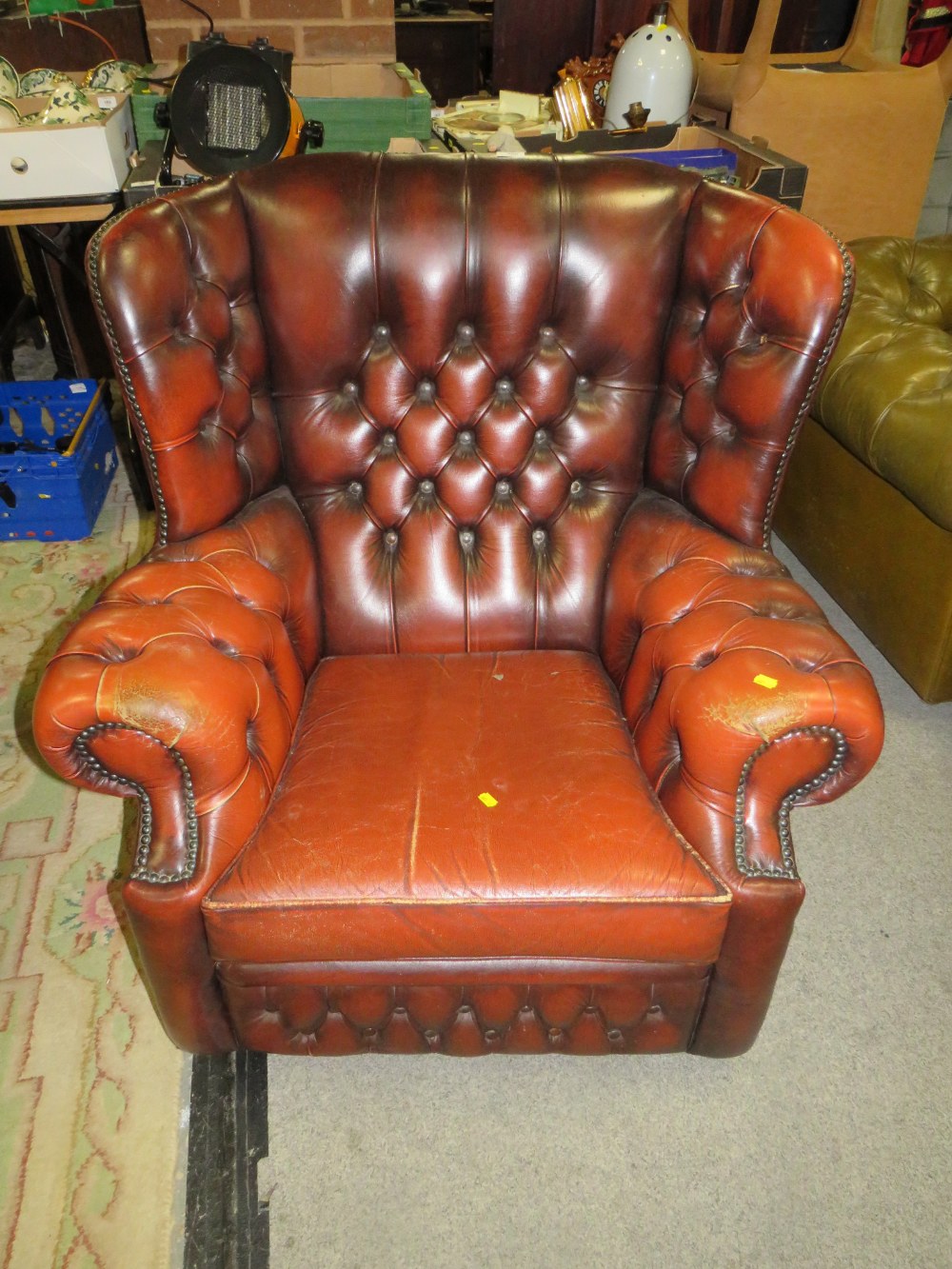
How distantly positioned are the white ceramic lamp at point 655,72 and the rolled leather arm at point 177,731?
173 centimetres

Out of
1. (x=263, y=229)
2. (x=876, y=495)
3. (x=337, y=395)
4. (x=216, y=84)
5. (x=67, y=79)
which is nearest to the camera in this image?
(x=263, y=229)

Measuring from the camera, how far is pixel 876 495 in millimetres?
1969

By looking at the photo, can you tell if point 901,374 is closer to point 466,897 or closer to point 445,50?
point 466,897

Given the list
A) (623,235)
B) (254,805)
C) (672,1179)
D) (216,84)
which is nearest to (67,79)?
(216,84)

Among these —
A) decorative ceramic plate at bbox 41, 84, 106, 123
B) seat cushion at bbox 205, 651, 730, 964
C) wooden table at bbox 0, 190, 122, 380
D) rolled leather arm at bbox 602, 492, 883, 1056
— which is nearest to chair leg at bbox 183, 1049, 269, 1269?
seat cushion at bbox 205, 651, 730, 964

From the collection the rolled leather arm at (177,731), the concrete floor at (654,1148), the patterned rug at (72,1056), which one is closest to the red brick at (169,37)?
the patterned rug at (72,1056)

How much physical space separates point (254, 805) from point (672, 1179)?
749 mm

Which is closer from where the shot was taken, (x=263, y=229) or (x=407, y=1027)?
(x=407, y=1027)

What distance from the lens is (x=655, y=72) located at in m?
2.17

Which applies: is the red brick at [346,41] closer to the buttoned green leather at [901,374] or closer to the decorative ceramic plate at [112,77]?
the decorative ceramic plate at [112,77]

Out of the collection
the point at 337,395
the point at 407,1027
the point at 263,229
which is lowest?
the point at 407,1027

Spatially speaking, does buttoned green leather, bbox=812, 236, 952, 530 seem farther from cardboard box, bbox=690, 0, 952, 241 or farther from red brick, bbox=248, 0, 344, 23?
red brick, bbox=248, 0, 344, 23

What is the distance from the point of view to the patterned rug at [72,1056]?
1.13 metres

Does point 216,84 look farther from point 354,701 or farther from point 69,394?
point 354,701
